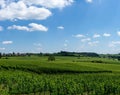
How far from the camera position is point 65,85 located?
49.0 m

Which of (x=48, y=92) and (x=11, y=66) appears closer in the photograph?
(x=48, y=92)

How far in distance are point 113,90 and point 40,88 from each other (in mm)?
12041

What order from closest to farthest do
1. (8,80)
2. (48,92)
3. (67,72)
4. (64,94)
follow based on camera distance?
1. (64,94)
2. (48,92)
3. (8,80)
4. (67,72)

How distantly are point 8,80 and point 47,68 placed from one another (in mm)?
30649

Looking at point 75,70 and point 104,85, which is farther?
point 75,70

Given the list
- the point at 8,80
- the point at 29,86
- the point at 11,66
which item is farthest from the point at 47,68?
the point at 29,86

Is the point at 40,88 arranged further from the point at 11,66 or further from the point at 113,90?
the point at 11,66

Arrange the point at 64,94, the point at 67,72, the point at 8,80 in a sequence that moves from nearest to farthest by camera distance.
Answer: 1. the point at 64,94
2. the point at 8,80
3. the point at 67,72

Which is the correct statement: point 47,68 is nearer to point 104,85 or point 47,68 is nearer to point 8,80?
point 8,80

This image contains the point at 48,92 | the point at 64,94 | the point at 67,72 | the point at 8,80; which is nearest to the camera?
the point at 64,94

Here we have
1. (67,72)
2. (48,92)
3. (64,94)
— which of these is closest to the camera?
(64,94)

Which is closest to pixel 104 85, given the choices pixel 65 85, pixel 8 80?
pixel 65 85

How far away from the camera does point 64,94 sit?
4703 centimetres

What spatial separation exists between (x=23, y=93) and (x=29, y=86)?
5.71 ft
